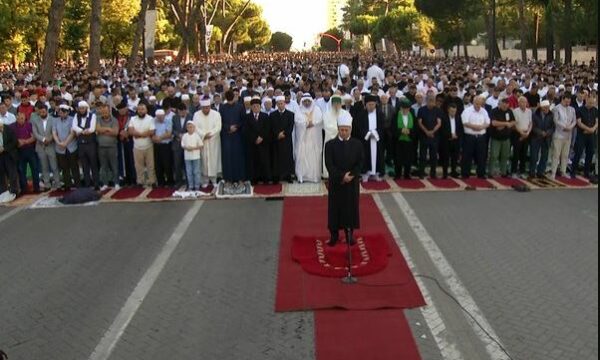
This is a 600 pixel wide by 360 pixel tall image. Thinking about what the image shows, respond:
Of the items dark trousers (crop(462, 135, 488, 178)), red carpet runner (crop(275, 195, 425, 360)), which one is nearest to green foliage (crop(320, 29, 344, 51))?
dark trousers (crop(462, 135, 488, 178))

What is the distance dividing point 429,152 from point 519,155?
73.5 inches

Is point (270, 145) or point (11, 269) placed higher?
point (270, 145)

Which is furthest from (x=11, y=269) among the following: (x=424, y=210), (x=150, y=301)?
(x=424, y=210)

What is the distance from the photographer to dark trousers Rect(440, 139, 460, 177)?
1352 centimetres

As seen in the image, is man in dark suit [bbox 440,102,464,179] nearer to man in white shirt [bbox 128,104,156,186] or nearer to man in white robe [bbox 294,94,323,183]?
man in white robe [bbox 294,94,323,183]

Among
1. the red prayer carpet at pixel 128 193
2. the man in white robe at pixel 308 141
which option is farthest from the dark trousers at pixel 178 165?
the man in white robe at pixel 308 141

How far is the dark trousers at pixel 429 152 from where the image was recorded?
1335 centimetres

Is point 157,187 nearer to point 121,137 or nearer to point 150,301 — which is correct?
point 121,137

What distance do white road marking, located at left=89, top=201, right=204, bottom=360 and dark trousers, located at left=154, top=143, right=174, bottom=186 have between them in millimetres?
2549

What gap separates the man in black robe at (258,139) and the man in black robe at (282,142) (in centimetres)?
12

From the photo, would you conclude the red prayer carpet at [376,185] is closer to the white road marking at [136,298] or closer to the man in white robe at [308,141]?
the man in white robe at [308,141]

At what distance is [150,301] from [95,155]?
6321mm

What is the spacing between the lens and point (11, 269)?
8758 mm

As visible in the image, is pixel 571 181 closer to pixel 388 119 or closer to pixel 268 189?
pixel 388 119
